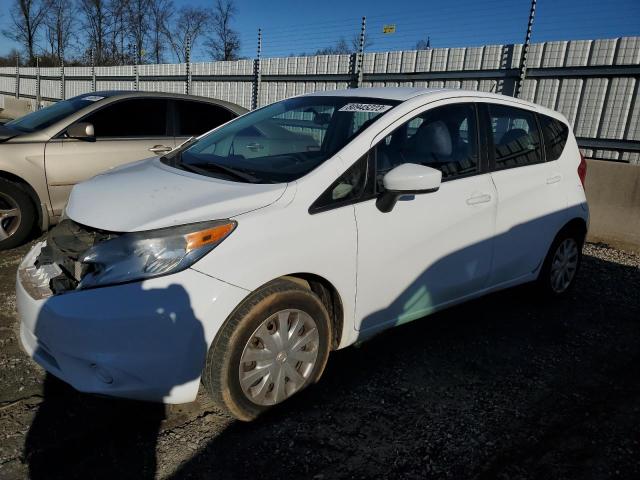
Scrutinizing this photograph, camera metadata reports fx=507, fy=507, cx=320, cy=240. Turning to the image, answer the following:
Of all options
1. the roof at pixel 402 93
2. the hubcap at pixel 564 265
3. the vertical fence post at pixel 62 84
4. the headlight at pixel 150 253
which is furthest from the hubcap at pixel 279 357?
the vertical fence post at pixel 62 84

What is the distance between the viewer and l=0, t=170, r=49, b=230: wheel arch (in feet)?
15.7

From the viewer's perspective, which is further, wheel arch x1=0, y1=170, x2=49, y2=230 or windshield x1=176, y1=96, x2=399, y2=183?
wheel arch x1=0, y1=170, x2=49, y2=230

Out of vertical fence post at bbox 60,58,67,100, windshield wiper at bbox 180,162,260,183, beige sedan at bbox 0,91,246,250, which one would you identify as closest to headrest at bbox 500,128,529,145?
windshield wiper at bbox 180,162,260,183

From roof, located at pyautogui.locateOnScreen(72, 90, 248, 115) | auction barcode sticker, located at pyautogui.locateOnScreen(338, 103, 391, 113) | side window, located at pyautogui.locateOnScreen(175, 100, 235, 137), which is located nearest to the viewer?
auction barcode sticker, located at pyautogui.locateOnScreen(338, 103, 391, 113)

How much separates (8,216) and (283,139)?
318 cm

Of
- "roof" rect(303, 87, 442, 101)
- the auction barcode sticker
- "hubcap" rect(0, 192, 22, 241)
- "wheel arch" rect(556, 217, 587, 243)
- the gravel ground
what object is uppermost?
"roof" rect(303, 87, 442, 101)

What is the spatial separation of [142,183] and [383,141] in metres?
1.34

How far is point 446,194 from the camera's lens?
10.1 feet

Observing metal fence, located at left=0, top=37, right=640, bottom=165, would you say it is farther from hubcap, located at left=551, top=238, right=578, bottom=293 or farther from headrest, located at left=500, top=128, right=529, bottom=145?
headrest, located at left=500, top=128, right=529, bottom=145

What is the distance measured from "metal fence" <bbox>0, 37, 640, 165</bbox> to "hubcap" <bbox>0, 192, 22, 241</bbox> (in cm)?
609

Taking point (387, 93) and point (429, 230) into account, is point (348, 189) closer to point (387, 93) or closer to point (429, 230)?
point (429, 230)

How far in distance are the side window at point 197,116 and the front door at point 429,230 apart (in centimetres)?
350

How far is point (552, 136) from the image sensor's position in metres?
4.00

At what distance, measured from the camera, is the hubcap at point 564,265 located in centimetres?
418
